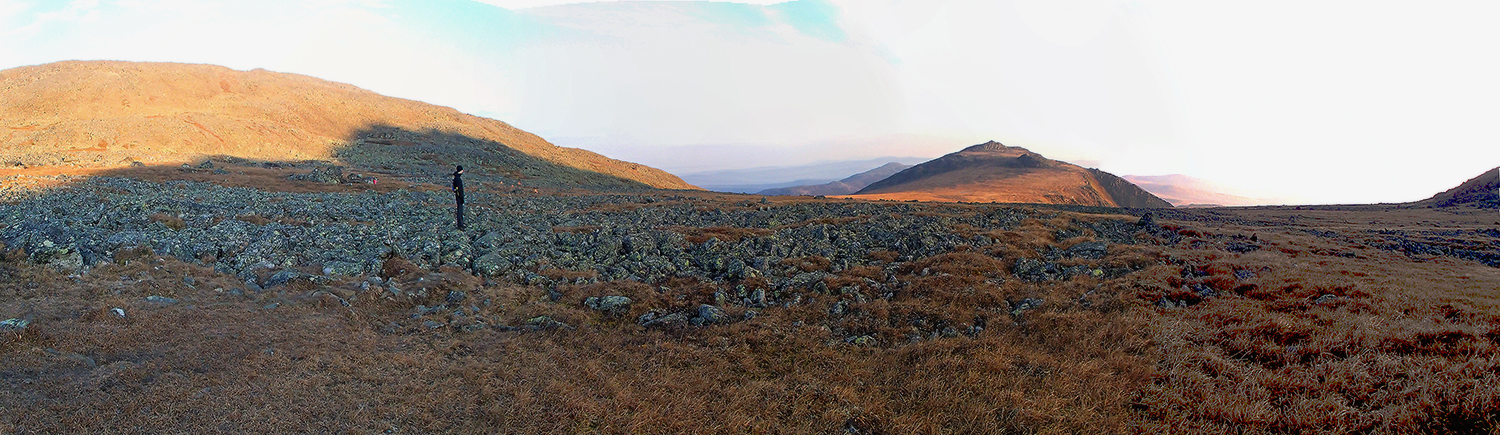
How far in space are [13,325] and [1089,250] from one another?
23.1 m

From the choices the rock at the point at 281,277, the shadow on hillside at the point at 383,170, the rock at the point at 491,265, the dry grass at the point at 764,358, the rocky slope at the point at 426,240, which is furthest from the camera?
the shadow on hillside at the point at 383,170

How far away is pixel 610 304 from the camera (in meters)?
12.0

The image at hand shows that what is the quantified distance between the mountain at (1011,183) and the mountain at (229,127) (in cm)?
5485

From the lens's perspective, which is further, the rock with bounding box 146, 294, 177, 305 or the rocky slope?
the rocky slope

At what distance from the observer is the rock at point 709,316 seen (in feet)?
36.5

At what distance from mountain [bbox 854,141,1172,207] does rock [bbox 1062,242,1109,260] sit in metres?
69.4

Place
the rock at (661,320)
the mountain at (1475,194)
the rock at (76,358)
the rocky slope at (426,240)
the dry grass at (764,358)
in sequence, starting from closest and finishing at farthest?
1. the dry grass at (764,358)
2. the rock at (76,358)
3. the rock at (661,320)
4. the rocky slope at (426,240)
5. the mountain at (1475,194)

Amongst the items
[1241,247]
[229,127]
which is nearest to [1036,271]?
[1241,247]

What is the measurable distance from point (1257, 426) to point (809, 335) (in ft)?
19.7

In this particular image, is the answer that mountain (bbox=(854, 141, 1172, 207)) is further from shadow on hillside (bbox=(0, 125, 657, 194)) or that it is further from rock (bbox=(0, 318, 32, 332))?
rock (bbox=(0, 318, 32, 332))

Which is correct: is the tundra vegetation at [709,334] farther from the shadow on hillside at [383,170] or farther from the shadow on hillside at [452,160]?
the shadow on hillside at [452,160]

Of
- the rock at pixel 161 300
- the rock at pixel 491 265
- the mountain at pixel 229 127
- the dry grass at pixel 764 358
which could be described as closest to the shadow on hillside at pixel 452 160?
the mountain at pixel 229 127

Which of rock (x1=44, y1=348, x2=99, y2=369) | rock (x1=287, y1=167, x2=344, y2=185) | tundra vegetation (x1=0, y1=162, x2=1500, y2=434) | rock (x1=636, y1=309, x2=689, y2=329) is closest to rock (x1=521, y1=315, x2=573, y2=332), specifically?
tundra vegetation (x1=0, y1=162, x2=1500, y2=434)

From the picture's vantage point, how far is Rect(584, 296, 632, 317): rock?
38.8 ft
